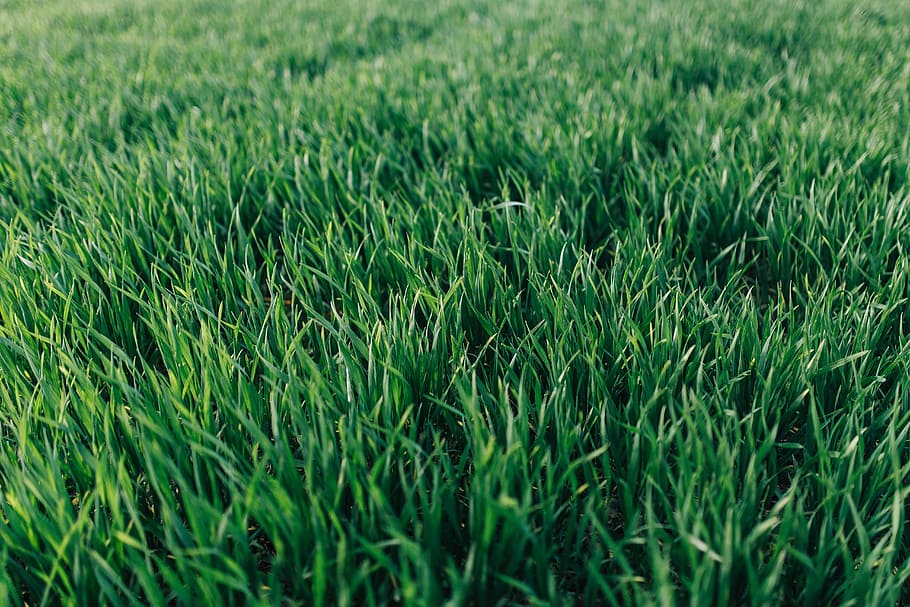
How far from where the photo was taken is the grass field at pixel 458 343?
711mm

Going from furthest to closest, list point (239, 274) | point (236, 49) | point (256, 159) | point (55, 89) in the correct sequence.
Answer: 1. point (236, 49)
2. point (55, 89)
3. point (256, 159)
4. point (239, 274)

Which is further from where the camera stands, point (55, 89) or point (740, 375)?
point (55, 89)

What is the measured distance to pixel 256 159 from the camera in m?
1.75

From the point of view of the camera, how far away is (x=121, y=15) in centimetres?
469

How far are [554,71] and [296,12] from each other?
2697 mm

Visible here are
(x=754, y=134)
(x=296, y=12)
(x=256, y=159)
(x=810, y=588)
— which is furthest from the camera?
(x=296, y=12)

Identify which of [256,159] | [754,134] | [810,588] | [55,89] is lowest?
[810,588]

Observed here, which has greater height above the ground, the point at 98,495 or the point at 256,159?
the point at 256,159

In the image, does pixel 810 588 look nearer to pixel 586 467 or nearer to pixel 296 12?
pixel 586 467

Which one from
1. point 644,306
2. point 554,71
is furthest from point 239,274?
point 554,71

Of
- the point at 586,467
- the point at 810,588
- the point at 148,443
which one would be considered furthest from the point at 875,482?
the point at 148,443

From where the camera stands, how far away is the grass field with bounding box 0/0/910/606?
711 mm

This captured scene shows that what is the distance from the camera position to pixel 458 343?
39.8 inches

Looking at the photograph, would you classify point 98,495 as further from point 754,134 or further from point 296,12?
point 296,12
